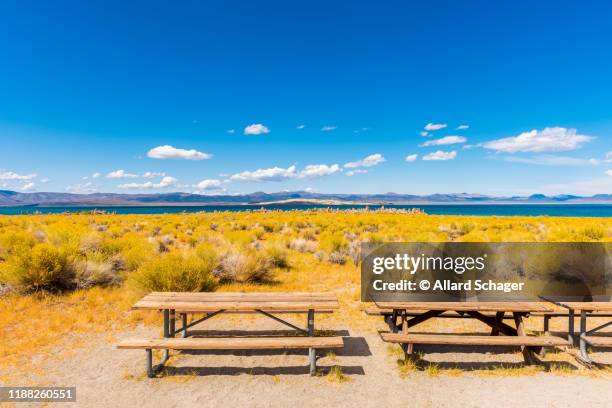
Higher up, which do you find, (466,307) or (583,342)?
(466,307)

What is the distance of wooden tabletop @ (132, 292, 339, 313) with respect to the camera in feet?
13.2

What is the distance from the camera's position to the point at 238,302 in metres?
4.23

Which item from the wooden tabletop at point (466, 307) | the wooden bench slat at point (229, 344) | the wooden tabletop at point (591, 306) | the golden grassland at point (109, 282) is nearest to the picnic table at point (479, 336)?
the wooden tabletop at point (466, 307)

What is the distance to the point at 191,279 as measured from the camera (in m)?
6.91

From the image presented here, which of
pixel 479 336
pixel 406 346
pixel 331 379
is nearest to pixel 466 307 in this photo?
pixel 479 336

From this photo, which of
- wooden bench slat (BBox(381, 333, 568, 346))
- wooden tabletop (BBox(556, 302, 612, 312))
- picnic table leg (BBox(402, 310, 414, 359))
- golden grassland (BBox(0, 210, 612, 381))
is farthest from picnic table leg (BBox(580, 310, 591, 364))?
picnic table leg (BBox(402, 310, 414, 359))

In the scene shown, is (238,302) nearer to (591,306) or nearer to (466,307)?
(466,307)

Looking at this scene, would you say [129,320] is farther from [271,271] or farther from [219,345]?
[271,271]

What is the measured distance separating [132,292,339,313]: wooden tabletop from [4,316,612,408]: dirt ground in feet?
2.68

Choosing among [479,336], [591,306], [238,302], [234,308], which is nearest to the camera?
[234,308]

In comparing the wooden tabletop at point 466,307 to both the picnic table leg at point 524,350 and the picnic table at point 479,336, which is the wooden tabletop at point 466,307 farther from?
the picnic table leg at point 524,350

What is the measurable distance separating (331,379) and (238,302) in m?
1.51

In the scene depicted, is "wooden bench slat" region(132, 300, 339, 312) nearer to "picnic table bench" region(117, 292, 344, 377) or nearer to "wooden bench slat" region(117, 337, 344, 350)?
"picnic table bench" region(117, 292, 344, 377)

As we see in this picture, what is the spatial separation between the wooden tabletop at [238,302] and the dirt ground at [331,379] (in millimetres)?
817
